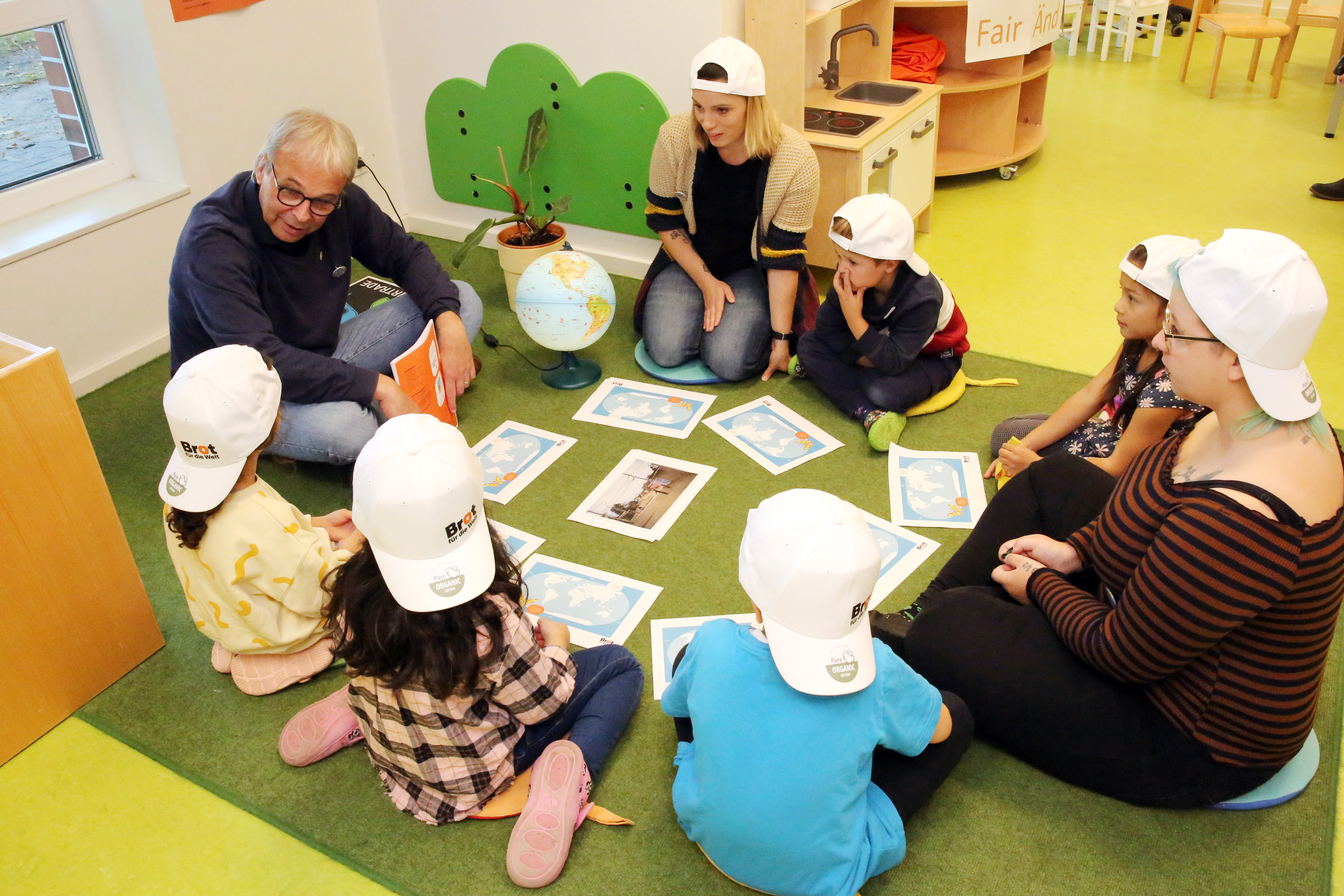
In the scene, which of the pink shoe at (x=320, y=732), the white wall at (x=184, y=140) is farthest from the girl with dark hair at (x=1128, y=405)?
the white wall at (x=184, y=140)

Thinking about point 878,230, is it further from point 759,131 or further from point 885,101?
point 885,101

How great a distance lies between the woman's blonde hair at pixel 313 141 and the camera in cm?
243

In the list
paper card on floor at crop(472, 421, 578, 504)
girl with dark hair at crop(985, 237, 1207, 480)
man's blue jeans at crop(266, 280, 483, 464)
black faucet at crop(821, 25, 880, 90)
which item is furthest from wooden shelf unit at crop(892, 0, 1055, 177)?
man's blue jeans at crop(266, 280, 483, 464)

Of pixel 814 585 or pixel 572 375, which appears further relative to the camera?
pixel 572 375

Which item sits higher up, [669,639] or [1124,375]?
[1124,375]

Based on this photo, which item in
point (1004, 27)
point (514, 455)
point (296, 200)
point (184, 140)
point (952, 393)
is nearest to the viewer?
point (296, 200)

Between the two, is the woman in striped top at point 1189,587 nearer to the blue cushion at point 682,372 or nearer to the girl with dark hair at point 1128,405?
the girl with dark hair at point 1128,405

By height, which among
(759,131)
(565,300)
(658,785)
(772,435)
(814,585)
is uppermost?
(759,131)

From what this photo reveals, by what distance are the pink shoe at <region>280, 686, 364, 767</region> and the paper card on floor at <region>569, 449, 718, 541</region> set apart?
2.83ft

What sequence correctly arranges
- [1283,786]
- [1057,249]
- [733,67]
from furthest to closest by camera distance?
[1057,249] < [733,67] < [1283,786]

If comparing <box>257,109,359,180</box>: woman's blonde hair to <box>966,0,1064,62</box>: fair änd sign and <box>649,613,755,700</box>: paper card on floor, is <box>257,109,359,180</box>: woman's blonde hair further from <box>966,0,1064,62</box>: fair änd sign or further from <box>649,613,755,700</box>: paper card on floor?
<box>966,0,1064,62</box>: fair änd sign

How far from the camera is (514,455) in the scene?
3.08 m

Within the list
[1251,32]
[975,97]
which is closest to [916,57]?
[975,97]

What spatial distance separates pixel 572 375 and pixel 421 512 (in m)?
1.84
